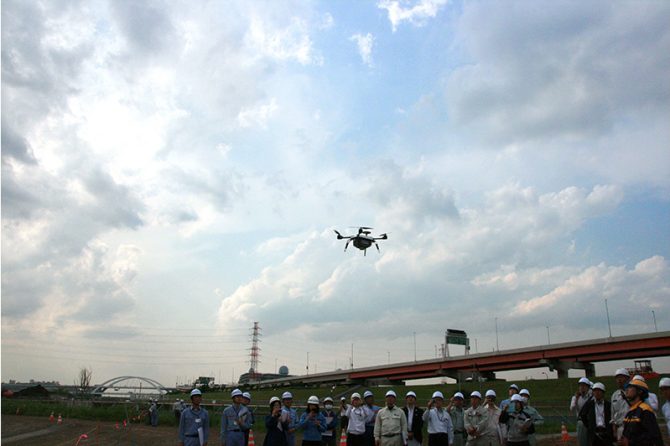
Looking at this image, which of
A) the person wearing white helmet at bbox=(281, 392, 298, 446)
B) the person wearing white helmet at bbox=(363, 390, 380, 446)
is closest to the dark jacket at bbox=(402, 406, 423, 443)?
the person wearing white helmet at bbox=(363, 390, 380, 446)

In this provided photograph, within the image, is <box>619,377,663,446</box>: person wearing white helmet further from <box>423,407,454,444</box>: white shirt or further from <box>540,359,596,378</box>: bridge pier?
<box>540,359,596,378</box>: bridge pier

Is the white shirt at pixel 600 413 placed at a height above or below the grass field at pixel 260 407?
above

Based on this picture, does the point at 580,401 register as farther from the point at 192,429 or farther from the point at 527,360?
the point at 527,360

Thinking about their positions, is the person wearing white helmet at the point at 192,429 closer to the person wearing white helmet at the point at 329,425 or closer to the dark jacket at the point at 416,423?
the person wearing white helmet at the point at 329,425

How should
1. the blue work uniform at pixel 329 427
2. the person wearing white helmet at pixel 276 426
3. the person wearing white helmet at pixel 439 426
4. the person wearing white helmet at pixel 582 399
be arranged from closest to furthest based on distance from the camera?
the person wearing white helmet at pixel 276 426 → the person wearing white helmet at pixel 582 399 → the person wearing white helmet at pixel 439 426 → the blue work uniform at pixel 329 427

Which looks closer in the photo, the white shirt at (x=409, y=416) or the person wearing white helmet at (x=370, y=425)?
the person wearing white helmet at (x=370, y=425)

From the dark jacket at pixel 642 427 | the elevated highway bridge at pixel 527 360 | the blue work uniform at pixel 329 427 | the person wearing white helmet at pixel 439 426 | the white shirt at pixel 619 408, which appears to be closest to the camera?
the dark jacket at pixel 642 427

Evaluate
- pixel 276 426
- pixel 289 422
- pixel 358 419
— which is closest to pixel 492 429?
pixel 358 419

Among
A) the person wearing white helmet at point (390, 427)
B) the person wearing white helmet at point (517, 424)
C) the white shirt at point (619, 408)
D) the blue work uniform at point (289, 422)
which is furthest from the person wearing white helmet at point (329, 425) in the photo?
the white shirt at point (619, 408)
